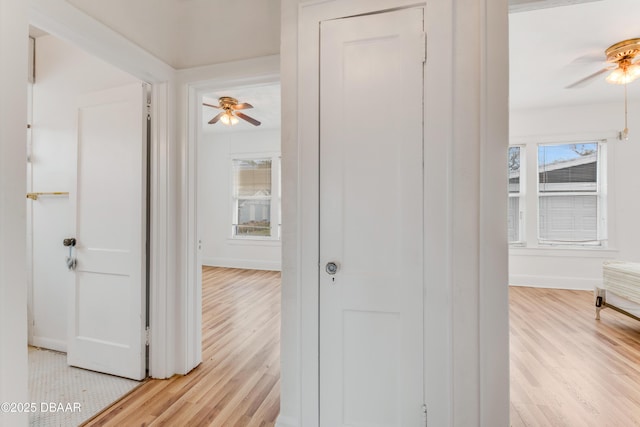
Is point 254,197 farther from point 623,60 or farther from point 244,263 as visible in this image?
point 623,60

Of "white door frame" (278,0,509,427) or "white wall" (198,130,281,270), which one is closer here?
"white door frame" (278,0,509,427)

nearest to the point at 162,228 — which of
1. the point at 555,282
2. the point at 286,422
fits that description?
the point at 286,422

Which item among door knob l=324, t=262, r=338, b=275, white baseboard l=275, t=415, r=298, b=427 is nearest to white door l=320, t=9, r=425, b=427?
door knob l=324, t=262, r=338, b=275

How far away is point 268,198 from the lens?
20.3ft

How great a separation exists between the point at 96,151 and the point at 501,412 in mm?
3103

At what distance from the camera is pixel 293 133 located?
1.58m

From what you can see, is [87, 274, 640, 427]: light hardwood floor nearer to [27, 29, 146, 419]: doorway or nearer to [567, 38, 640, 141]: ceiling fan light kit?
[27, 29, 146, 419]: doorway

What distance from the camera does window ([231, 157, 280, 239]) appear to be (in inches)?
241

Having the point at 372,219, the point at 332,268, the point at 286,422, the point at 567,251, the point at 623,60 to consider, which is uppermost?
the point at 623,60

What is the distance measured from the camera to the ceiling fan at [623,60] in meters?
2.79

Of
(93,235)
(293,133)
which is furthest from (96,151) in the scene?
(293,133)

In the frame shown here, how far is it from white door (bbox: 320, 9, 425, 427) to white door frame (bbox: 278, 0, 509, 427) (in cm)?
6

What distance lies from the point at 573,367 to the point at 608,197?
3.62 m

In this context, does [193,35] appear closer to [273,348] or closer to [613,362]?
[273,348]
